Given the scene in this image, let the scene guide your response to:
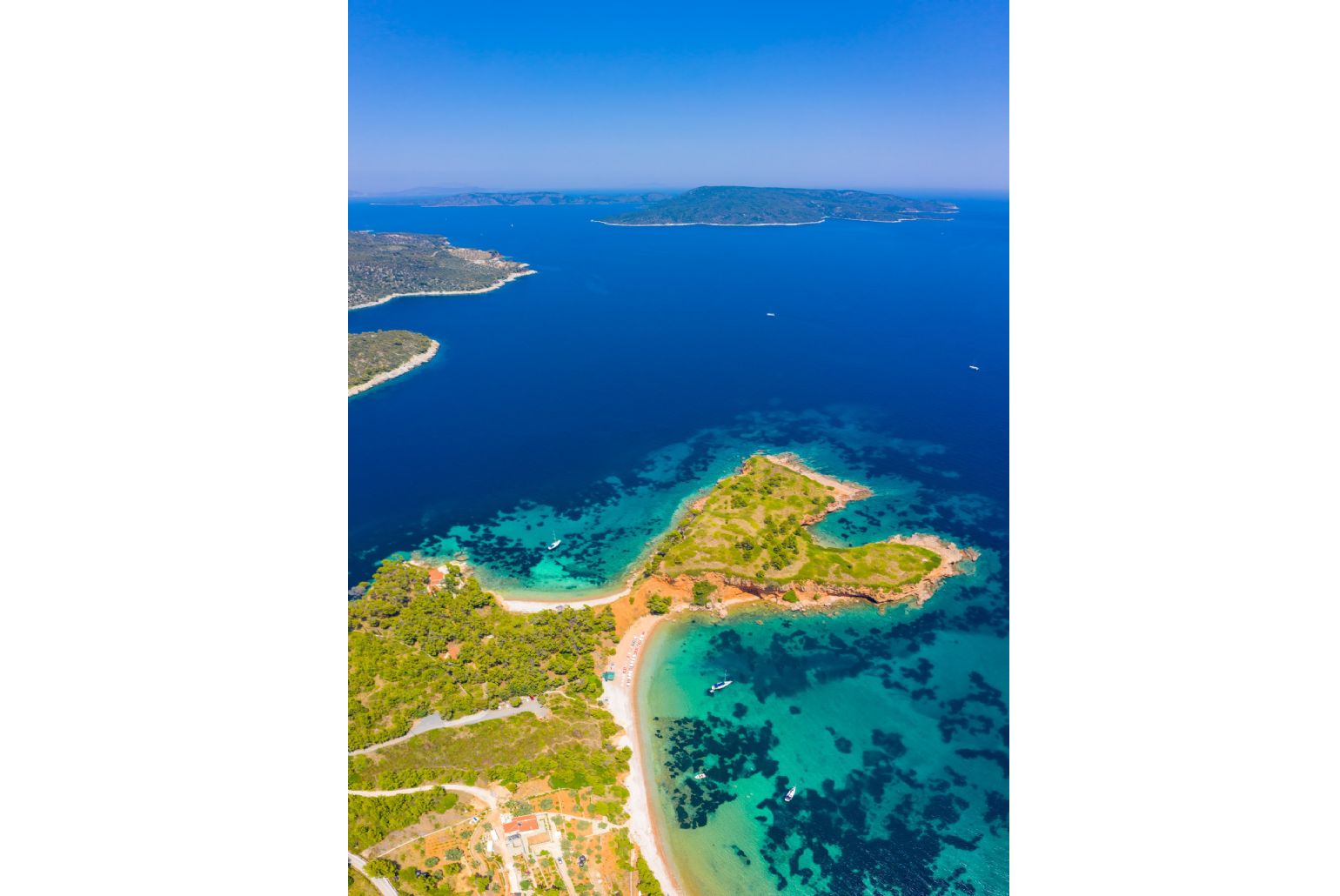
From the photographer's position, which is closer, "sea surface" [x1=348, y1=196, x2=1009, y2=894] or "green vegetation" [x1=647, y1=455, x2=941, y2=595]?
"sea surface" [x1=348, y1=196, x2=1009, y2=894]

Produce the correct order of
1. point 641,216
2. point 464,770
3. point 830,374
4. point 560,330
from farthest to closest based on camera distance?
point 641,216
point 560,330
point 830,374
point 464,770

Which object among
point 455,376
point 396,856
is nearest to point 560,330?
point 455,376

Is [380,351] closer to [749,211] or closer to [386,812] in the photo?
[386,812]

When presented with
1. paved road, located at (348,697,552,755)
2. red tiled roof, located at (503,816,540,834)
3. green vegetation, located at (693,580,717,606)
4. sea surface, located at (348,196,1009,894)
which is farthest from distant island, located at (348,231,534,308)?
red tiled roof, located at (503,816,540,834)

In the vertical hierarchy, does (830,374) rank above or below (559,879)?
above

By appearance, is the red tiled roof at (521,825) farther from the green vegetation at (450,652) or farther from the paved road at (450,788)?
the green vegetation at (450,652)

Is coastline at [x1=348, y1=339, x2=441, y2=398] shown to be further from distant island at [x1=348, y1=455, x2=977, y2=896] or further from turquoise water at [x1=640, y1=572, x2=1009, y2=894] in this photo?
turquoise water at [x1=640, y1=572, x2=1009, y2=894]
